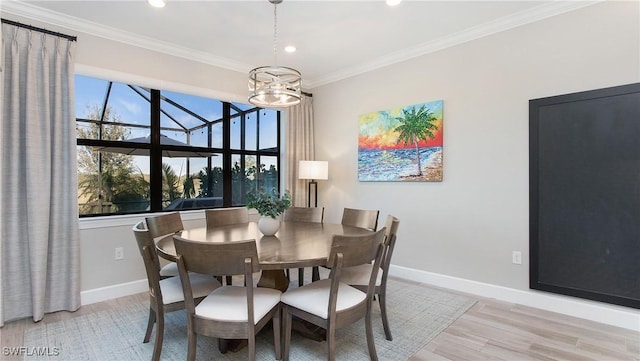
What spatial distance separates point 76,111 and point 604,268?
16.0 ft

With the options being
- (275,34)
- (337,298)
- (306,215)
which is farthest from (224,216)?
(275,34)

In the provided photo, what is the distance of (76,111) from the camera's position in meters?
3.11

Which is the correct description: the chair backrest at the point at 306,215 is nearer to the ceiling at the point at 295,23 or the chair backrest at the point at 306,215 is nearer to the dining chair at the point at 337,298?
the dining chair at the point at 337,298

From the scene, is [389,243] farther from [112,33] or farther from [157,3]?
[112,33]

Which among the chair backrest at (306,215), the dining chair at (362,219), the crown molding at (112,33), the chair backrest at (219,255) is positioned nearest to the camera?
the chair backrest at (219,255)

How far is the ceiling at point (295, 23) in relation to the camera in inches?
109

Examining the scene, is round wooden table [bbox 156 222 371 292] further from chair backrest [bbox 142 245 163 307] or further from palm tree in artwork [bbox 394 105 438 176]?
palm tree in artwork [bbox 394 105 438 176]

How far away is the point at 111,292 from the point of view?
3209 mm

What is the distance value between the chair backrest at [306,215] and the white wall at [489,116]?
99 cm

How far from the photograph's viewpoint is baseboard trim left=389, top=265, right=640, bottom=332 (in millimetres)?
2508

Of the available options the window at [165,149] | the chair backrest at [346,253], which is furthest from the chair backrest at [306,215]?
the chair backrest at [346,253]

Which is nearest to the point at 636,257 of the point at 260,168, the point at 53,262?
the point at 260,168

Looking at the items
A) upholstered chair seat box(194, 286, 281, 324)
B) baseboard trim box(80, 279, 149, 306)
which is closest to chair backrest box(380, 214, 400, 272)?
upholstered chair seat box(194, 286, 281, 324)

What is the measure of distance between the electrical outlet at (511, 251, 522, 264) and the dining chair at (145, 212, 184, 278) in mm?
2995
